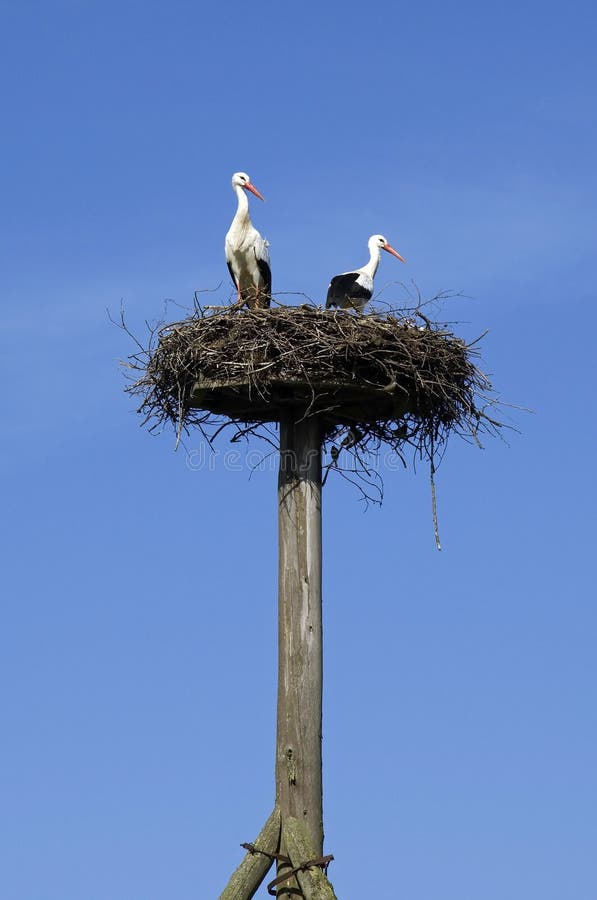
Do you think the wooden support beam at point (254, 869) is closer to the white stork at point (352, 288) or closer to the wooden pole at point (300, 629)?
the wooden pole at point (300, 629)

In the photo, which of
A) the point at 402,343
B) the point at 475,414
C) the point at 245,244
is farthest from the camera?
the point at 245,244

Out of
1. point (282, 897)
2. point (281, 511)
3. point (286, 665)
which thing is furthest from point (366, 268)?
point (282, 897)

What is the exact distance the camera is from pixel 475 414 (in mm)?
7750

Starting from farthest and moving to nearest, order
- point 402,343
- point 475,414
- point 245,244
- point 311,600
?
1. point 245,244
2. point 475,414
3. point 402,343
4. point 311,600

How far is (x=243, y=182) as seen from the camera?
34.3 feet

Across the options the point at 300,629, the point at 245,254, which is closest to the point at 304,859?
the point at 300,629

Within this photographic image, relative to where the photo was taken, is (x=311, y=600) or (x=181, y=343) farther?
(x=181, y=343)

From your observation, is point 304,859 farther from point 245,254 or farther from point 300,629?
point 245,254

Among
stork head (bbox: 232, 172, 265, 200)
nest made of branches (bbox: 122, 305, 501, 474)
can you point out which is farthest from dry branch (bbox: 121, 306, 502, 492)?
stork head (bbox: 232, 172, 265, 200)

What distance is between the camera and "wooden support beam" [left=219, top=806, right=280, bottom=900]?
633 cm

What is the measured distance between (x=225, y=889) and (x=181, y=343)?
3083mm

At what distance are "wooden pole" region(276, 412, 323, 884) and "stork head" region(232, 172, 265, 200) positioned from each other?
12.6 feet

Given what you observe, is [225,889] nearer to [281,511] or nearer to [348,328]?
[281,511]

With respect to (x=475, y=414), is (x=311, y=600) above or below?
below
